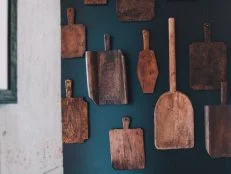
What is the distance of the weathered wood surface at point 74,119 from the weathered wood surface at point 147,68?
25cm

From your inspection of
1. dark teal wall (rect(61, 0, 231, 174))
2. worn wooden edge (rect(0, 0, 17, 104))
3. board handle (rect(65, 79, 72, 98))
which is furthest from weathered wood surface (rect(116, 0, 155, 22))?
worn wooden edge (rect(0, 0, 17, 104))

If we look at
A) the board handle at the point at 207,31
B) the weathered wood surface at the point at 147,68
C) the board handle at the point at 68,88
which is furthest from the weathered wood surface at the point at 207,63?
the board handle at the point at 68,88

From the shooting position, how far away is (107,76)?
1.37m

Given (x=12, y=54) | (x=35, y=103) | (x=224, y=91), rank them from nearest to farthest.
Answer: (x=12, y=54) < (x=35, y=103) < (x=224, y=91)

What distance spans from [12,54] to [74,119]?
543 mm

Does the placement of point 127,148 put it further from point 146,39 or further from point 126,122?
point 146,39

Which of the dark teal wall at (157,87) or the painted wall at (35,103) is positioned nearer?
the painted wall at (35,103)

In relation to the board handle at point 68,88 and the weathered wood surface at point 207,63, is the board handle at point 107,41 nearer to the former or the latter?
the board handle at point 68,88

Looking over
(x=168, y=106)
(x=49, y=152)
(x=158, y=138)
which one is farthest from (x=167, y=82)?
(x=49, y=152)

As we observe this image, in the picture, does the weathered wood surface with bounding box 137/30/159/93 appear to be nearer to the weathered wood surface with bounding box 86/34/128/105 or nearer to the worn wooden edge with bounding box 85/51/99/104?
the weathered wood surface with bounding box 86/34/128/105

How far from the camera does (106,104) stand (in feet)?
4.48

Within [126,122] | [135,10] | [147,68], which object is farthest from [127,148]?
[135,10]

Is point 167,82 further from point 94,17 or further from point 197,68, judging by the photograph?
point 94,17

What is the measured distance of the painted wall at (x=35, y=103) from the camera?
3.03 ft
